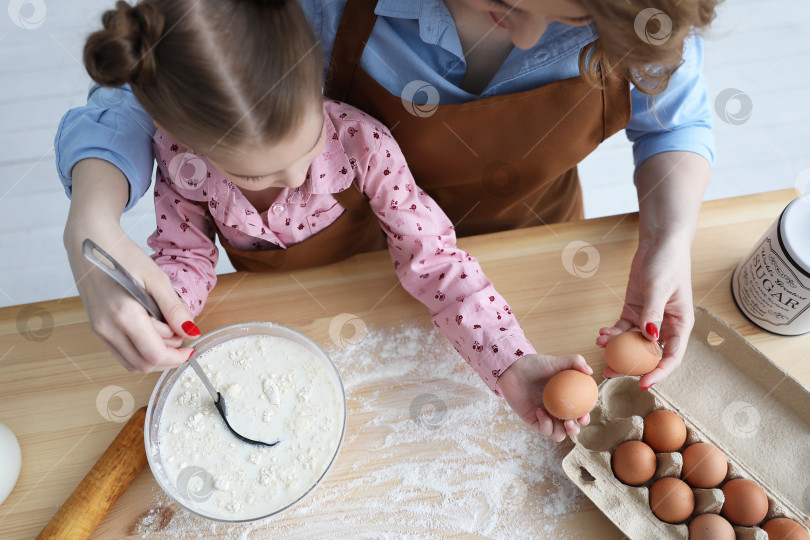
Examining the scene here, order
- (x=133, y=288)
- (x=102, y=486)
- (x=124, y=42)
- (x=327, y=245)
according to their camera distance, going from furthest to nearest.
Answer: (x=327, y=245) < (x=102, y=486) < (x=133, y=288) < (x=124, y=42)

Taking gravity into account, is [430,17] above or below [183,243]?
above

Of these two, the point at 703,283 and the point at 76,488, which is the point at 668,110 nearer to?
the point at 703,283

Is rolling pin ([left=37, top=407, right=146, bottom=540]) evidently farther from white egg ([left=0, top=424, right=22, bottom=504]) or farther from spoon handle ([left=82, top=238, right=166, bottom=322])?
spoon handle ([left=82, top=238, right=166, bottom=322])

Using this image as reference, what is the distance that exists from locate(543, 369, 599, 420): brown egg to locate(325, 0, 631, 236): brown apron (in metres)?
0.43

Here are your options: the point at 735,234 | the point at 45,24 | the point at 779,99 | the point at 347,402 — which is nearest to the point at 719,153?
the point at 779,99

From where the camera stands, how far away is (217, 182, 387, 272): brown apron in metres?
1.03

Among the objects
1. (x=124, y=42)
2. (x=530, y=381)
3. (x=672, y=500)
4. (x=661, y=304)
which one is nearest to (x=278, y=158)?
(x=124, y=42)

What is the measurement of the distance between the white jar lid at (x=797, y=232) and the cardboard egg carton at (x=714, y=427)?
0.49 ft

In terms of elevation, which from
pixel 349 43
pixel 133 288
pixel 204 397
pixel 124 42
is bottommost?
pixel 204 397

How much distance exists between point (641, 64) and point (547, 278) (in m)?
0.40

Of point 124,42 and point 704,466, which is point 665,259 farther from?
point 124,42

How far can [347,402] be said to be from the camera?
36.0 inches

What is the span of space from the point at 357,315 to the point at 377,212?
19cm

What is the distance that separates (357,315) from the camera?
0.98 metres
